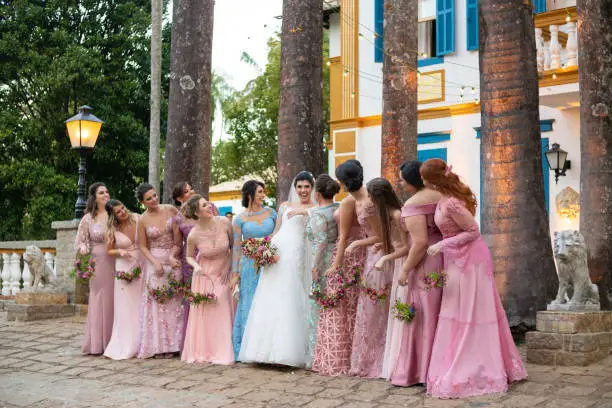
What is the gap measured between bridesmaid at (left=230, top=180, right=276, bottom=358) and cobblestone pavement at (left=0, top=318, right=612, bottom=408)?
0.57 meters

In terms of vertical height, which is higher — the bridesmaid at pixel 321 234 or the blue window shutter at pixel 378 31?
the blue window shutter at pixel 378 31

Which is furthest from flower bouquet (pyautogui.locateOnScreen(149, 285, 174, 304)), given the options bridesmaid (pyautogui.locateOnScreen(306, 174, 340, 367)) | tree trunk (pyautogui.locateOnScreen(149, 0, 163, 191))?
tree trunk (pyautogui.locateOnScreen(149, 0, 163, 191))

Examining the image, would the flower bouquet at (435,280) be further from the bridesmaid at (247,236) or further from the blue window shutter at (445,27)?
the blue window shutter at (445,27)

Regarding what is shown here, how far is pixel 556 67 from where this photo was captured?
1411 centimetres

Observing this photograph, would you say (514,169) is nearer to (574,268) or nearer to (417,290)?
(574,268)

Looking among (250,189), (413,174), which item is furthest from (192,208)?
(413,174)

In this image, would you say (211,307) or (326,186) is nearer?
(326,186)

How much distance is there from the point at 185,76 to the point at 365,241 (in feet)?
14.7

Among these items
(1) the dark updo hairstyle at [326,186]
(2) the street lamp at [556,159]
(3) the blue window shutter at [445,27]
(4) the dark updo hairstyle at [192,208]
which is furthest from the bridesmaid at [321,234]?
(3) the blue window shutter at [445,27]

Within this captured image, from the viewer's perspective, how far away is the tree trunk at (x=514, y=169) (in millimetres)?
7992

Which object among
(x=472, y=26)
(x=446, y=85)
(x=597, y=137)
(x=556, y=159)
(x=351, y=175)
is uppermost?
(x=472, y=26)

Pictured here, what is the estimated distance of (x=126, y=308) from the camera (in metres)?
9.16

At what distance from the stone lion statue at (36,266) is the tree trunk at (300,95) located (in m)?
4.98

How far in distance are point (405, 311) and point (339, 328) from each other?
103cm
